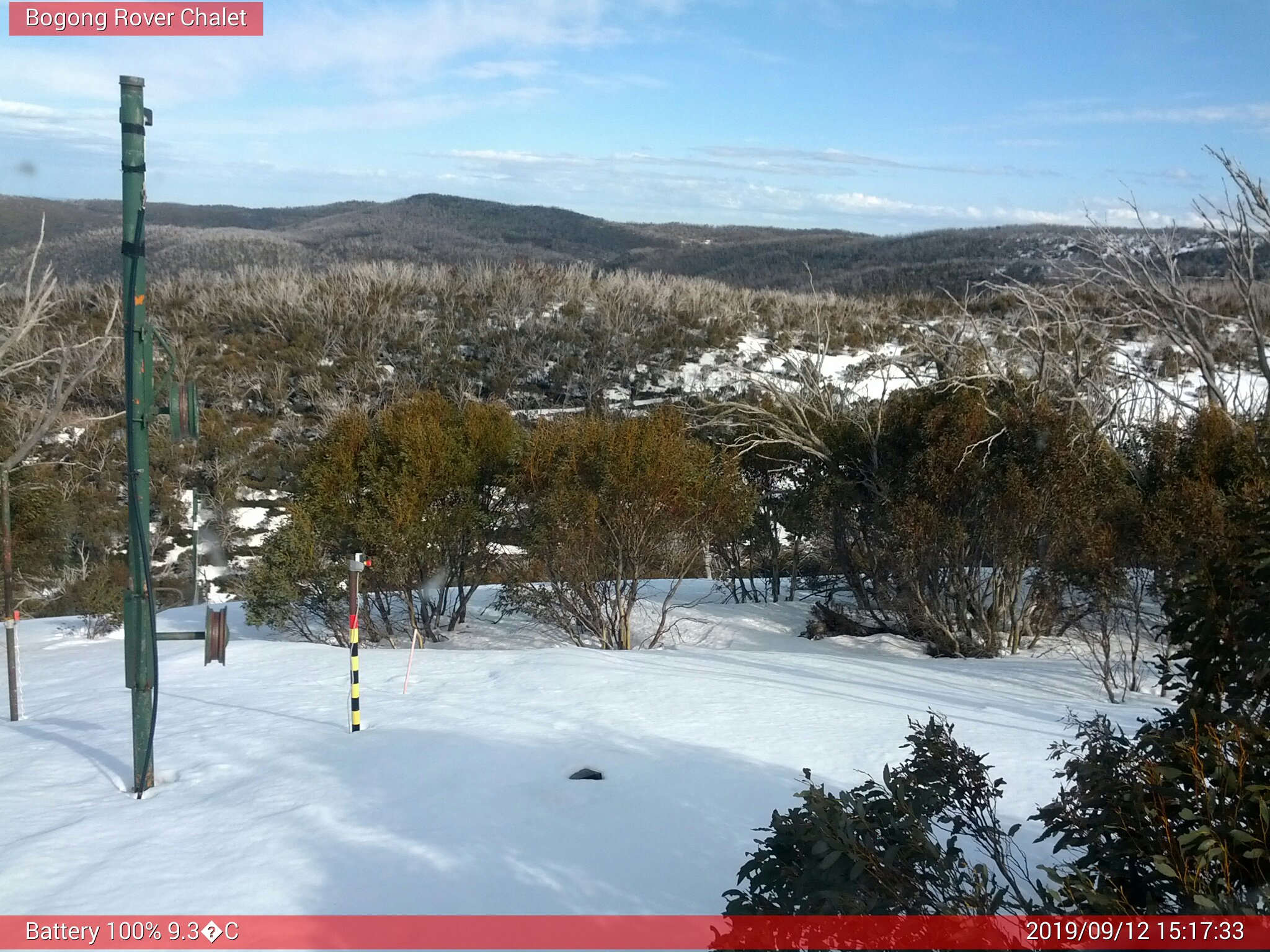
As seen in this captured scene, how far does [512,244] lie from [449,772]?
9034 cm

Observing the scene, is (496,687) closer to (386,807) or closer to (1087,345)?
(386,807)

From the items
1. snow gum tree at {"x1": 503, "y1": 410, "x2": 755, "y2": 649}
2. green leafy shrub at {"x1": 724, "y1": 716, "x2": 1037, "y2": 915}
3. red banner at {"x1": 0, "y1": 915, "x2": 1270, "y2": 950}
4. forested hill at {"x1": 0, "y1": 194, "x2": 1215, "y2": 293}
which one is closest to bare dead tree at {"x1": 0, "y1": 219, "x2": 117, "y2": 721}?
red banner at {"x1": 0, "y1": 915, "x2": 1270, "y2": 950}

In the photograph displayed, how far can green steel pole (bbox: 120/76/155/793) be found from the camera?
5.30m

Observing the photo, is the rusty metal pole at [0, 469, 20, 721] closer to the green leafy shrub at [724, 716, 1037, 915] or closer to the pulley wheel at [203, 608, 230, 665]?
the pulley wheel at [203, 608, 230, 665]

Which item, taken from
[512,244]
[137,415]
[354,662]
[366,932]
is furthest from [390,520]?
[512,244]

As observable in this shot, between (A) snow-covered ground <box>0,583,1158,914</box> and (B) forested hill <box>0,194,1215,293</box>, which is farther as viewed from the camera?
(B) forested hill <box>0,194,1215,293</box>

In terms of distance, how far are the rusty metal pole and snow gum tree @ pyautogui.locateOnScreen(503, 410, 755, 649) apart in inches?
252

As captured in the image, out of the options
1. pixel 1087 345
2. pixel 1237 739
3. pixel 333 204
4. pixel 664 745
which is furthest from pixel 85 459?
pixel 333 204

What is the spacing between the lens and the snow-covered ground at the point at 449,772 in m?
4.55

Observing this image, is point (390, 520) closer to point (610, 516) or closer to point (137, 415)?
point (610, 516)

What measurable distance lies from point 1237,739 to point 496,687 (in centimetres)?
638

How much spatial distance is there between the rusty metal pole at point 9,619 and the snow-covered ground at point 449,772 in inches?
10.4

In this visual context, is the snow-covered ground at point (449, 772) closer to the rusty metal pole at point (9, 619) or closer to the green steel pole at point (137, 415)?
the rusty metal pole at point (9, 619)

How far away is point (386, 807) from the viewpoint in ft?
17.7
